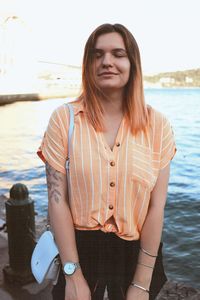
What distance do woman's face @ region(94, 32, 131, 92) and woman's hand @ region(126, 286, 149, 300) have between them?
0.94m

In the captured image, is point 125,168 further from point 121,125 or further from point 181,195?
point 181,195

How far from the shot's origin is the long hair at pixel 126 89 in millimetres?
1679

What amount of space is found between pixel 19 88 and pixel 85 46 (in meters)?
64.0

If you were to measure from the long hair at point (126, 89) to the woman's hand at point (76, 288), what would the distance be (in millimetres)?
668

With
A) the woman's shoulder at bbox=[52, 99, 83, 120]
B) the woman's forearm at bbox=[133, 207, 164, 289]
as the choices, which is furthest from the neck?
the woman's forearm at bbox=[133, 207, 164, 289]

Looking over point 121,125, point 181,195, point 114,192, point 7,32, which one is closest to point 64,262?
point 114,192

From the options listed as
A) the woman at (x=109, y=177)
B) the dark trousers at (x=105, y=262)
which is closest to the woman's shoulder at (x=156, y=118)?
the woman at (x=109, y=177)

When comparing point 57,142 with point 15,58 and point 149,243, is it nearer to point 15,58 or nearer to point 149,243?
point 149,243

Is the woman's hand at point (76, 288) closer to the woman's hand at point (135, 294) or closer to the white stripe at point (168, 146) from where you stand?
the woman's hand at point (135, 294)

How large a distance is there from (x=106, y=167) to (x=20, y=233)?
187 cm

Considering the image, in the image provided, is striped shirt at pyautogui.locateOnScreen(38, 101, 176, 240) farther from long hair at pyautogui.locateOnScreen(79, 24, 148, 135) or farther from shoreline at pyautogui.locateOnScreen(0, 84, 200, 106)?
shoreline at pyautogui.locateOnScreen(0, 84, 200, 106)

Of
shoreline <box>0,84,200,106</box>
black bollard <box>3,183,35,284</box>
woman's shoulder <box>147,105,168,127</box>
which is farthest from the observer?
shoreline <box>0,84,200,106</box>

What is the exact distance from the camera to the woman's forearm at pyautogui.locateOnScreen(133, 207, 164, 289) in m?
1.72

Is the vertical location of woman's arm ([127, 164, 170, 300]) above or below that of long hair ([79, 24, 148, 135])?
below
